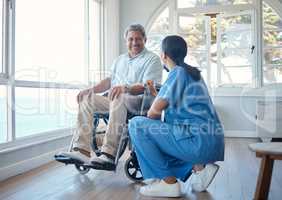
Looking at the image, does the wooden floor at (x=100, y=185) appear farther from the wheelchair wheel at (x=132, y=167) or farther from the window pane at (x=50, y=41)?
the window pane at (x=50, y=41)

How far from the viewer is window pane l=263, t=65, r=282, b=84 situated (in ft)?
17.1

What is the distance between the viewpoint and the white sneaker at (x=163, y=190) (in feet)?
6.79

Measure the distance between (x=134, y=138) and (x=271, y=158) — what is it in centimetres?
80

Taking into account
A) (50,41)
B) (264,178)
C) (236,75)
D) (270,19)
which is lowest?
(264,178)

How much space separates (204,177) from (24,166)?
1.54 meters

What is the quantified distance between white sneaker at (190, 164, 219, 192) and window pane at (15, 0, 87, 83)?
1.76 metres

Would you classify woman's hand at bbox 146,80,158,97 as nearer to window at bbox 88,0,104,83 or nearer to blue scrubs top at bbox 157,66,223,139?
blue scrubs top at bbox 157,66,223,139

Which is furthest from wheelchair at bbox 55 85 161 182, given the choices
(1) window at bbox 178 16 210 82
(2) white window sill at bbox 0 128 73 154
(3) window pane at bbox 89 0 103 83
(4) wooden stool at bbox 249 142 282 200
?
(1) window at bbox 178 16 210 82

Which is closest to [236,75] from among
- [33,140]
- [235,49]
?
[235,49]

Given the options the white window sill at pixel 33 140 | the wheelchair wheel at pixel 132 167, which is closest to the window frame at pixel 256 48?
the white window sill at pixel 33 140

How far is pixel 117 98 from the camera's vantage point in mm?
2359

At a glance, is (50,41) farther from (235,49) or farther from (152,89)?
(235,49)

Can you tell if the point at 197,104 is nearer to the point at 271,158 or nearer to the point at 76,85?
the point at 271,158

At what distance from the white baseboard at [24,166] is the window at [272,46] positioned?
355 cm
